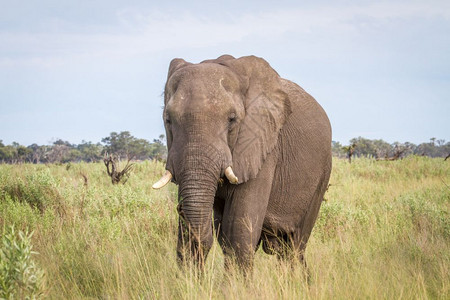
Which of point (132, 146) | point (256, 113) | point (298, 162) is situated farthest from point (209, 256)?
point (132, 146)

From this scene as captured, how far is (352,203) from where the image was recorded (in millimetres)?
12344

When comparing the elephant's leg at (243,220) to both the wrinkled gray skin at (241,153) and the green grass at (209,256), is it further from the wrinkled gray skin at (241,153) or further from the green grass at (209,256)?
the green grass at (209,256)

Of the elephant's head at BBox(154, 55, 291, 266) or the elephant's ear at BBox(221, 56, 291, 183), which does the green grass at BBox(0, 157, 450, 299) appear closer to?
the elephant's head at BBox(154, 55, 291, 266)

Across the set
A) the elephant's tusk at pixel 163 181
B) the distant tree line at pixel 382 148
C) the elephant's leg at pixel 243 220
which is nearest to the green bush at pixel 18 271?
the elephant's tusk at pixel 163 181

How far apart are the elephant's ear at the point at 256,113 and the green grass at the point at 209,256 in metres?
1.04

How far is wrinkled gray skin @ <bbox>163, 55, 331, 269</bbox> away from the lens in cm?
492

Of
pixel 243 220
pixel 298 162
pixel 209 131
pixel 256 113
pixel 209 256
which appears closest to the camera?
pixel 209 131

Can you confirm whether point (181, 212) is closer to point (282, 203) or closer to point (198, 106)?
point (198, 106)

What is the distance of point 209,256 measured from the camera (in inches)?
Answer: 255

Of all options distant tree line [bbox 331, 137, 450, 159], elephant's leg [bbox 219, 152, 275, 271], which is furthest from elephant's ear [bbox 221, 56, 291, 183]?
distant tree line [bbox 331, 137, 450, 159]

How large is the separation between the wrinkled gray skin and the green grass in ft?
1.21

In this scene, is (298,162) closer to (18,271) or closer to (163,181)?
(163,181)

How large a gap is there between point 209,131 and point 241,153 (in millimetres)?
547

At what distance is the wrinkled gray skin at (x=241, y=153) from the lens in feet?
16.1
